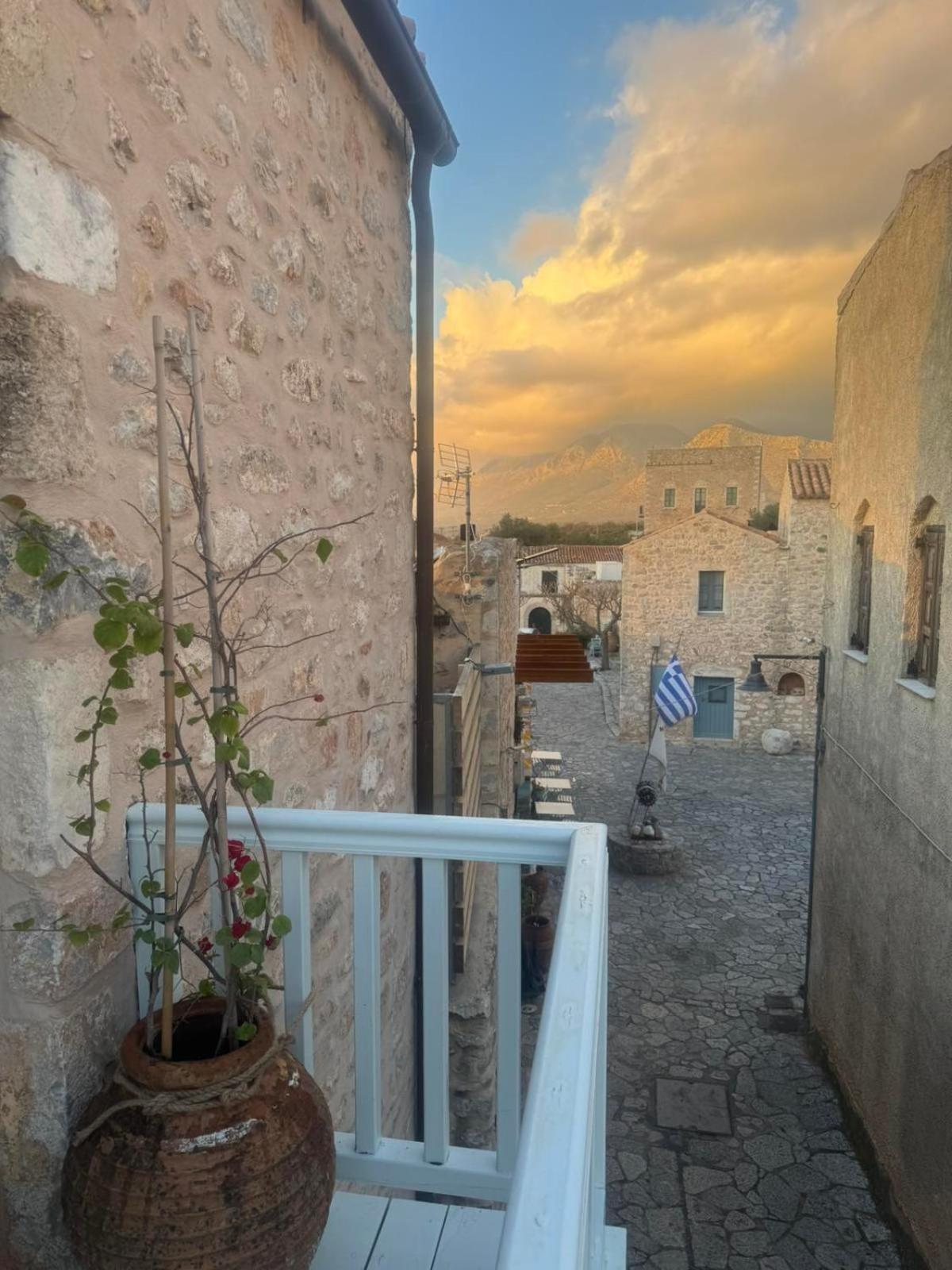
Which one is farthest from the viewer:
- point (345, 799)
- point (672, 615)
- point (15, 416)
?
point (672, 615)

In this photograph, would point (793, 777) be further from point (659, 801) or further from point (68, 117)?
point (68, 117)

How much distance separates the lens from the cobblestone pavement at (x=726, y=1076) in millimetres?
5473

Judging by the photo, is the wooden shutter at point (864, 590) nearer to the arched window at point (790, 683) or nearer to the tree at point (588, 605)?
the arched window at point (790, 683)

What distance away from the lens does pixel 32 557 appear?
1.11 m

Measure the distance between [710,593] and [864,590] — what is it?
37.7ft

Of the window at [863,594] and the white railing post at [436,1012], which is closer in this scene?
the white railing post at [436,1012]

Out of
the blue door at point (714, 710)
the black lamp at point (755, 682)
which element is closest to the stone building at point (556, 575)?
the blue door at point (714, 710)

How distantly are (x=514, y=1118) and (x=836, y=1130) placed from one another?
6.37m

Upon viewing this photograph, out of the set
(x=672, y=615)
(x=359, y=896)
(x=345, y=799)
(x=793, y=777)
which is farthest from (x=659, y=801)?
(x=359, y=896)

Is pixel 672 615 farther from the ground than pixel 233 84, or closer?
closer

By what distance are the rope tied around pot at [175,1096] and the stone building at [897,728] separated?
4.60 metres

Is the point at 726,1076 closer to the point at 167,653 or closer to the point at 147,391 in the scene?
the point at 167,653

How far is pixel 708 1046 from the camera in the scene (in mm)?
7555

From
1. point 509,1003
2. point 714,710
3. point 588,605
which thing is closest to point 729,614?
point 714,710
